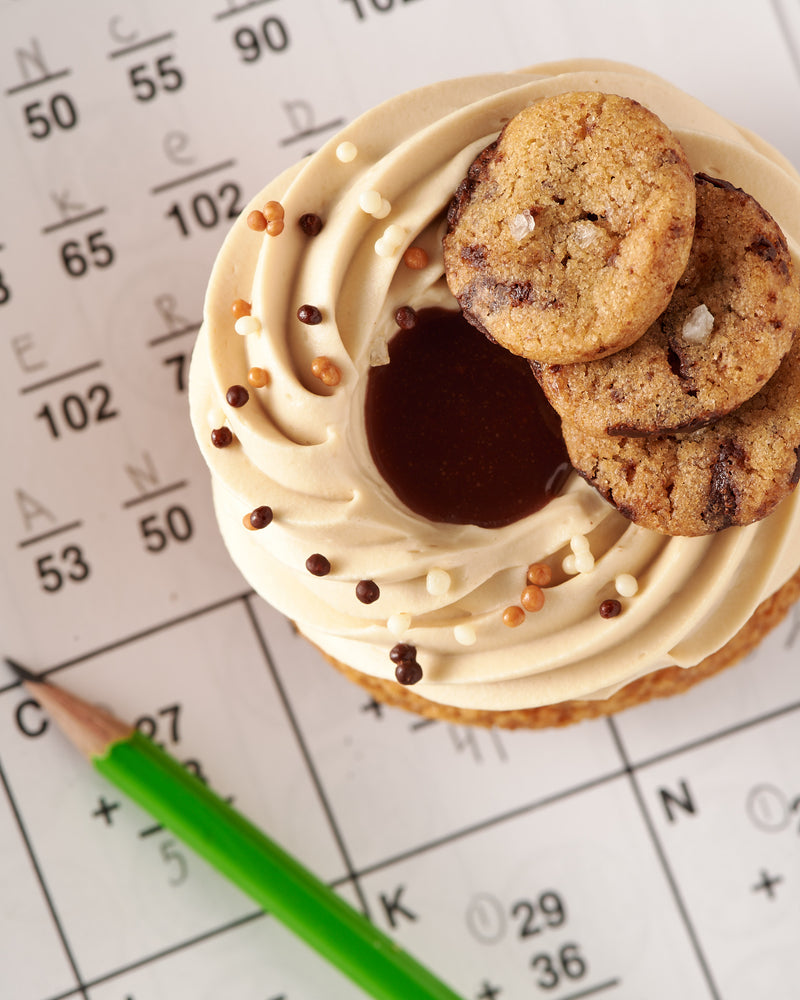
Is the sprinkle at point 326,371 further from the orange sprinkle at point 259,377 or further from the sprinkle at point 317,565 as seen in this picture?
the sprinkle at point 317,565

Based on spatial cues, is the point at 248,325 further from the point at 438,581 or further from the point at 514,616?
the point at 514,616

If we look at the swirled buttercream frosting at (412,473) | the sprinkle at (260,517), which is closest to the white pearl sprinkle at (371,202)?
the swirled buttercream frosting at (412,473)

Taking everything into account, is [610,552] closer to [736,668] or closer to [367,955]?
[736,668]

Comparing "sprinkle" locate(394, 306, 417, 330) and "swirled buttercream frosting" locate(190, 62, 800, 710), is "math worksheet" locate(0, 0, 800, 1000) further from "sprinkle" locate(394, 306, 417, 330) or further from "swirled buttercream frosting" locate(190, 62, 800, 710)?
"sprinkle" locate(394, 306, 417, 330)

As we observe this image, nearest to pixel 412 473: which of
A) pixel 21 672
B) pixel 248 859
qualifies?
pixel 248 859

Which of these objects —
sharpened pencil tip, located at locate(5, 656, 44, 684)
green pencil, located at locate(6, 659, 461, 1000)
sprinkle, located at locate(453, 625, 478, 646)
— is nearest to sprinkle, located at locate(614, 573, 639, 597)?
sprinkle, located at locate(453, 625, 478, 646)

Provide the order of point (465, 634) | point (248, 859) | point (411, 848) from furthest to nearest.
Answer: point (411, 848), point (248, 859), point (465, 634)
